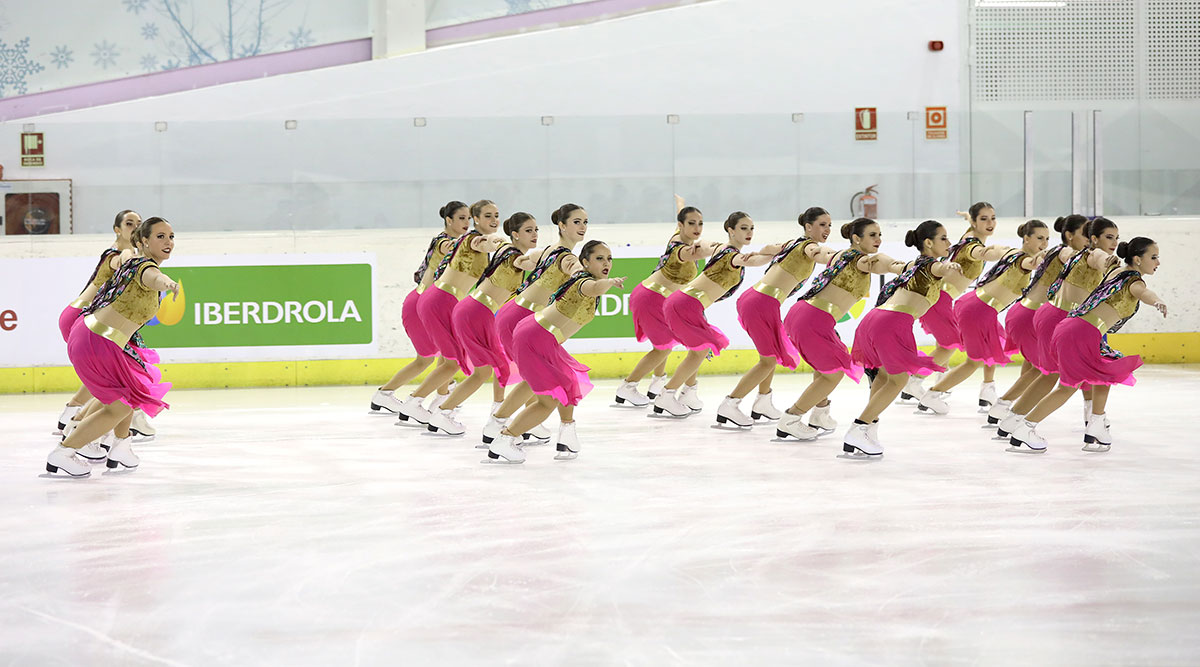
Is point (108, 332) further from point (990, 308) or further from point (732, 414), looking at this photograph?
point (990, 308)

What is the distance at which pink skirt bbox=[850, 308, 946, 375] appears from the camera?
20.6 ft

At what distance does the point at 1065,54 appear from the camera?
585 inches

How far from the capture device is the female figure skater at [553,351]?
609cm

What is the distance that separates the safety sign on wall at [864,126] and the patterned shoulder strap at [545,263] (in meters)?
6.26

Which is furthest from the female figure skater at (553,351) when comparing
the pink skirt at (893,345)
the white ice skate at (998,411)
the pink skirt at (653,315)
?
the white ice skate at (998,411)

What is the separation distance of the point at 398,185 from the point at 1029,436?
6.89m

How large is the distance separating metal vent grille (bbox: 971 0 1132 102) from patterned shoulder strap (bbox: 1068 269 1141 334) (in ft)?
30.3

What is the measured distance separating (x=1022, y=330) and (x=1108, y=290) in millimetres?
1240

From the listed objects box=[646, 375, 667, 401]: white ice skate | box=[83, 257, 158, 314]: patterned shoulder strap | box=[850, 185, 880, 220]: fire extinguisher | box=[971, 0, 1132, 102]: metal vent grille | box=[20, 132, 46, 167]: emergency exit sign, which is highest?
box=[971, 0, 1132, 102]: metal vent grille

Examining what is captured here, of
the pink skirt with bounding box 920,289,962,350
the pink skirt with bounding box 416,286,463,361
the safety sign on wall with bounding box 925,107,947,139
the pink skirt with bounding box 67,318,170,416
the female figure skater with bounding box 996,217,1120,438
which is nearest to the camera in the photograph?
the pink skirt with bounding box 67,318,170,416

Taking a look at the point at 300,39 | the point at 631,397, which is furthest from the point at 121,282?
the point at 300,39

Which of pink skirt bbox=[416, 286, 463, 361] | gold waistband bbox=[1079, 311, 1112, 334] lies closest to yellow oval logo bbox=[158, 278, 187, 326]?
pink skirt bbox=[416, 286, 463, 361]

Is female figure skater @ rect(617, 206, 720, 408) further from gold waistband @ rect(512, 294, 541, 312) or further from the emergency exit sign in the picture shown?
the emergency exit sign

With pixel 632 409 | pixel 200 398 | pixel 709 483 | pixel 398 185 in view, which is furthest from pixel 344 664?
pixel 398 185
